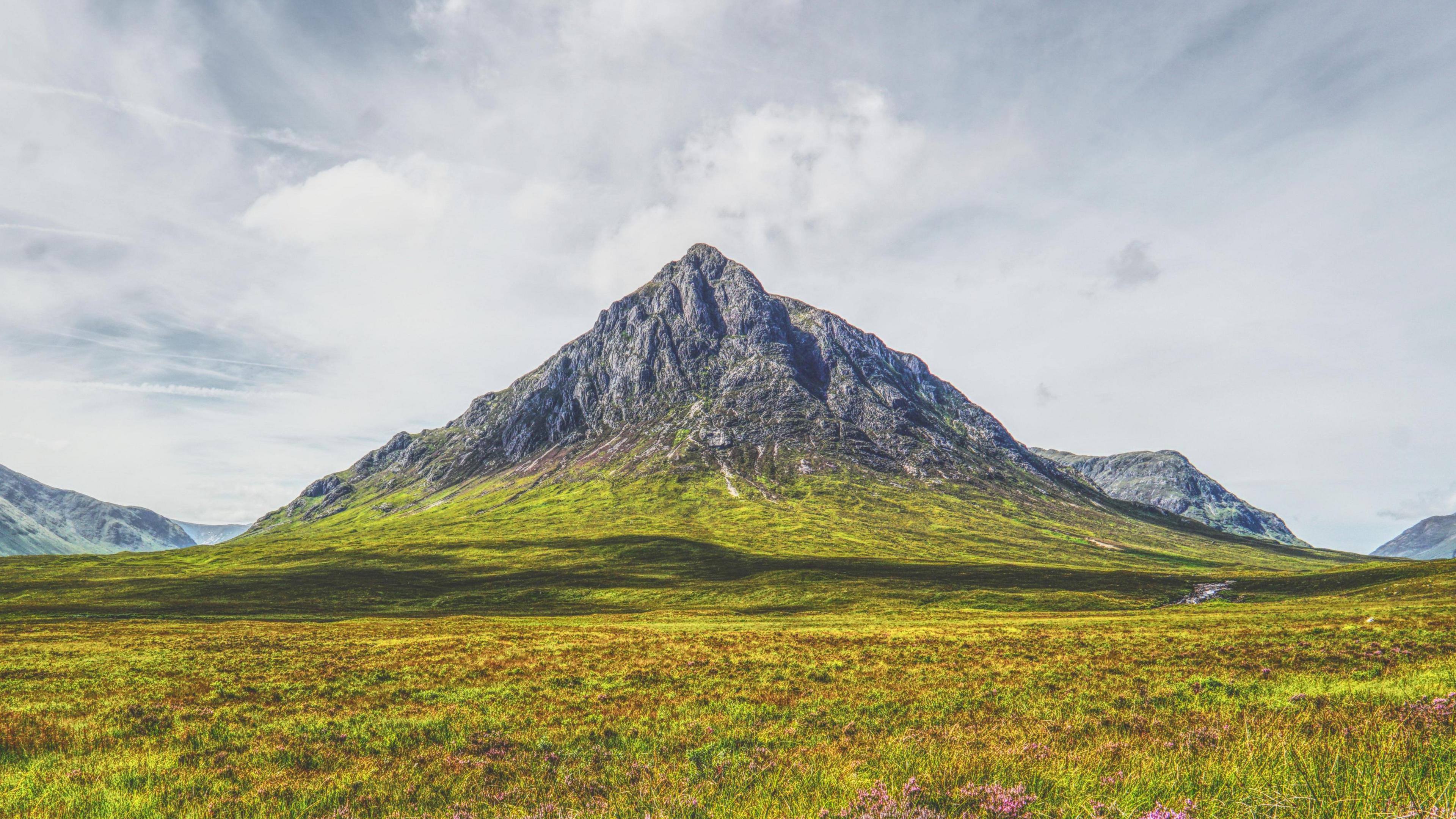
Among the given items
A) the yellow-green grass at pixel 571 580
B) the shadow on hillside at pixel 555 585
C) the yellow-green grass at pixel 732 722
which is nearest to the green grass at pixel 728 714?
the yellow-green grass at pixel 732 722

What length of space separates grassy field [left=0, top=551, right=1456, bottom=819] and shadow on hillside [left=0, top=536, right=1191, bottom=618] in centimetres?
4165

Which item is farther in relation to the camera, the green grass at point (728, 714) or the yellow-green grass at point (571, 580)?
the yellow-green grass at point (571, 580)

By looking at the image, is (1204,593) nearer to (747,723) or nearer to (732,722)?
(747,723)

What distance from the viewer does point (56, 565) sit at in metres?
142

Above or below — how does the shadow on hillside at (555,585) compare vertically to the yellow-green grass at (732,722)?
below

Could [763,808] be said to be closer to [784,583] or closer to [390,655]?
[390,655]

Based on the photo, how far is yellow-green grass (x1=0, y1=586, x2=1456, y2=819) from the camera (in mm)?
6094

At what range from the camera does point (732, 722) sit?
1619 centimetres

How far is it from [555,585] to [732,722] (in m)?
87.6

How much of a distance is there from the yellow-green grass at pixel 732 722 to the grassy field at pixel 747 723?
8 centimetres

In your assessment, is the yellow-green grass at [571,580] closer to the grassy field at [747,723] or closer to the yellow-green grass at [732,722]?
the grassy field at [747,723]

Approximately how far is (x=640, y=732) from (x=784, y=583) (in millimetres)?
86484

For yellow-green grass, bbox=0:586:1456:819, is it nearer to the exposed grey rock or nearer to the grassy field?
the grassy field

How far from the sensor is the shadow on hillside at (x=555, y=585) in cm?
7938
